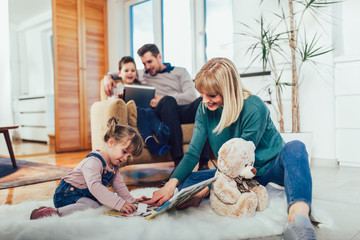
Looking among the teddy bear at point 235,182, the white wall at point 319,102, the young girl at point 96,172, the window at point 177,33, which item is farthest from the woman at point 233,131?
→ the window at point 177,33

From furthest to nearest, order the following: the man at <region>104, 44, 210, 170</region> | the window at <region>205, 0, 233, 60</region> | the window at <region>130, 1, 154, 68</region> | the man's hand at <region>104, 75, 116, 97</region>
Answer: the window at <region>130, 1, 154, 68</region>
the window at <region>205, 0, 233, 60</region>
the man's hand at <region>104, 75, 116, 97</region>
the man at <region>104, 44, 210, 170</region>

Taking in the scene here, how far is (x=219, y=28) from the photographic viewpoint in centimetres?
338

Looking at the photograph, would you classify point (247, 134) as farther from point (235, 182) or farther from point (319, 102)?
point (319, 102)

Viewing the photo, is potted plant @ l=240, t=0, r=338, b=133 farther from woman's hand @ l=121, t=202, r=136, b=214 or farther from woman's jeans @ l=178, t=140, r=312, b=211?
woman's hand @ l=121, t=202, r=136, b=214

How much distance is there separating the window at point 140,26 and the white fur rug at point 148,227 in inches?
129

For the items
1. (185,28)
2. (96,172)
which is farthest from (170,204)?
(185,28)

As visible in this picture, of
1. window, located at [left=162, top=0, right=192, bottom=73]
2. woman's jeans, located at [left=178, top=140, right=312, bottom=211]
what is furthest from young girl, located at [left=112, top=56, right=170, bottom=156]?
window, located at [left=162, top=0, right=192, bottom=73]

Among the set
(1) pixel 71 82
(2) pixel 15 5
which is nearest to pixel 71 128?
(1) pixel 71 82

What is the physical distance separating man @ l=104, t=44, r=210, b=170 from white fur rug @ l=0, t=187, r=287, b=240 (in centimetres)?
82

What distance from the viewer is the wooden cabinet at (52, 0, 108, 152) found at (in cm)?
381

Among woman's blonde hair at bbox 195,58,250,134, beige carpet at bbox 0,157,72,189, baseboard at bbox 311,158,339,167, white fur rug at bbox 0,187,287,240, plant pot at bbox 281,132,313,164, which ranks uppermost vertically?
woman's blonde hair at bbox 195,58,250,134

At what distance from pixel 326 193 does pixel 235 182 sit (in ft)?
2.33

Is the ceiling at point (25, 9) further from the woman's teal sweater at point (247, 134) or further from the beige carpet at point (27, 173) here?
the woman's teal sweater at point (247, 134)

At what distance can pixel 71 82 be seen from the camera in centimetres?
392
